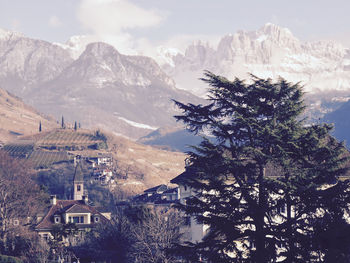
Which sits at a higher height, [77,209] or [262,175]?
[77,209]

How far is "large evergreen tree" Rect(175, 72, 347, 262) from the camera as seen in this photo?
140ft

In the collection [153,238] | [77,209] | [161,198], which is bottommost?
[153,238]

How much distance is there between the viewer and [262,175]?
44156 millimetres

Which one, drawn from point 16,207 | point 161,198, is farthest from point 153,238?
point 161,198

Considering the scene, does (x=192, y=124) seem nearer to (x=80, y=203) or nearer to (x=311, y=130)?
(x=311, y=130)

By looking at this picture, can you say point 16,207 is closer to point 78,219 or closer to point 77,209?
point 78,219

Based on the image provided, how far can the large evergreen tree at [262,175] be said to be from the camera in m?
42.8

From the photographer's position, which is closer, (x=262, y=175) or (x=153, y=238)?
(x=262, y=175)

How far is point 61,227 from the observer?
92500 millimetres

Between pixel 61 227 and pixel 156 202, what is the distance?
67.9 meters

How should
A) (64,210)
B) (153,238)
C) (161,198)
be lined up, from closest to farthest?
(153,238), (64,210), (161,198)

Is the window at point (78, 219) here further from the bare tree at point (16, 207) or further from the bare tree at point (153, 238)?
the bare tree at point (153, 238)

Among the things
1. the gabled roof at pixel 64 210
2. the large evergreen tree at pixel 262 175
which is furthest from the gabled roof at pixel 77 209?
the large evergreen tree at pixel 262 175

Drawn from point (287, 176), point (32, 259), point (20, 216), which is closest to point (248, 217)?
point (287, 176)
